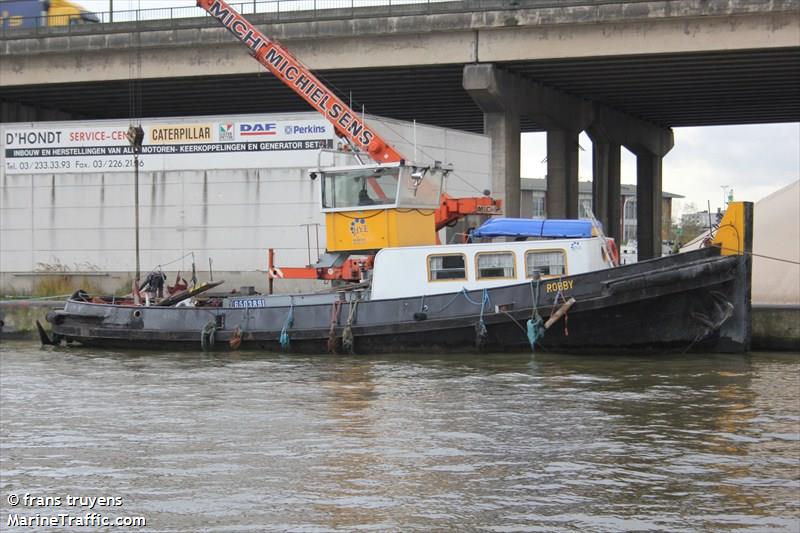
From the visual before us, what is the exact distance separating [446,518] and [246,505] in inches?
73.3

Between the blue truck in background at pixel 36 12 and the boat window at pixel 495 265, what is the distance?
26504 mm

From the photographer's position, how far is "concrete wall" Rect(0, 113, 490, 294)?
32.6 metres

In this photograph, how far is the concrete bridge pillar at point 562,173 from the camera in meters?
47.8

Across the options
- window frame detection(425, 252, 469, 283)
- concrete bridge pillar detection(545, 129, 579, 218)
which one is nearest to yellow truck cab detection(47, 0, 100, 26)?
concrete bridge pillar detection(545, 129, 579, 218)

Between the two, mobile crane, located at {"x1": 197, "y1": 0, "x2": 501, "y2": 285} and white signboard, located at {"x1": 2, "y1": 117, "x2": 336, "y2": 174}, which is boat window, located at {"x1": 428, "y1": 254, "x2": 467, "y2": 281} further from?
white signboard, located at {"x1": 2, "y1": 117, "x2": 336, "y2": 174}

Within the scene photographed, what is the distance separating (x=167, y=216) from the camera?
3375cm

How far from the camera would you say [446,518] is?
1005cm

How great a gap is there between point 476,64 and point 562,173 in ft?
40.4

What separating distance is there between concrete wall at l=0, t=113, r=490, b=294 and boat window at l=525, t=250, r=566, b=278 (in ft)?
35.4

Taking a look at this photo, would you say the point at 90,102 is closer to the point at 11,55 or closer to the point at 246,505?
the point at 11,55

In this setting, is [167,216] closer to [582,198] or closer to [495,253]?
[495,253]

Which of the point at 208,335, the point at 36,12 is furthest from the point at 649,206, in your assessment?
the point at 208,335

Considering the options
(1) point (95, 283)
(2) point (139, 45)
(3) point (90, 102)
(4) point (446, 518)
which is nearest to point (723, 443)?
(4) point (446, 518)

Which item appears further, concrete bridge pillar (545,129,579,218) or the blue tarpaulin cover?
concrete bridge pillar (545,129,579,218)
